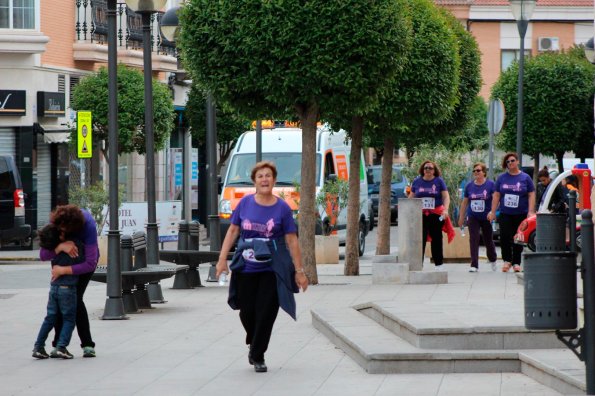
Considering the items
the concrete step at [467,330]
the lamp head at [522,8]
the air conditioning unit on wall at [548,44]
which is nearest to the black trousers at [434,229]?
the lamp head at [522,8]

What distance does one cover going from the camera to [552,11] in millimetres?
69312

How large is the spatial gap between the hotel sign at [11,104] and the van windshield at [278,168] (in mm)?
6555

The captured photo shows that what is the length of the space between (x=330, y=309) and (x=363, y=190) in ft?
56.5

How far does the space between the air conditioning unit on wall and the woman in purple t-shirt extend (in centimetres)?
5807

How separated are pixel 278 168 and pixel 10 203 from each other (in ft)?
18.2

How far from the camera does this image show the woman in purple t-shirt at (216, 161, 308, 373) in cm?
1166

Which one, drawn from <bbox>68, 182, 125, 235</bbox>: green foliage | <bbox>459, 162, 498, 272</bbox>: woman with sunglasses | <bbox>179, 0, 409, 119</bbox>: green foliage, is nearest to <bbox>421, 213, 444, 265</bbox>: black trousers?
<bbox>459, 162, 498, 272</bbox>: woman with sunglasses

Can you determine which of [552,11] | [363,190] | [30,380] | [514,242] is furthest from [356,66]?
[552,11]

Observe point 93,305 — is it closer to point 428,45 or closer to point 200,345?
point 200,345

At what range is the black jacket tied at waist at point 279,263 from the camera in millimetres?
11617

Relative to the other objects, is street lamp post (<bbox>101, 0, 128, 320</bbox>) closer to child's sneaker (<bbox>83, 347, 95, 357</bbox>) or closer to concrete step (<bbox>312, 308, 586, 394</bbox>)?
child's sneaker (<bbox>83, 347, 95, 357</bbox>)

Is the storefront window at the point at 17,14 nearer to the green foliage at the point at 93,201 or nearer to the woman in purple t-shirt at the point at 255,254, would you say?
the green foliage at the point at 93,201

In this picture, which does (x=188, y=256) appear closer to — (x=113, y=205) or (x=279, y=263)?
(x=113, y=205)

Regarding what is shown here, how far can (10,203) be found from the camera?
29609mm
